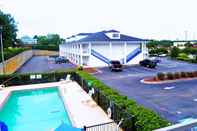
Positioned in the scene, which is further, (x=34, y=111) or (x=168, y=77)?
(x=168, y=77)

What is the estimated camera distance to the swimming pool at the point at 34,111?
16.4 metres

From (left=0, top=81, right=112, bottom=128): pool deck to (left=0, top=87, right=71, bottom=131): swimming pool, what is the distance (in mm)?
496

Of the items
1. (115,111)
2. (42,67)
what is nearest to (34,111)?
(115,111)

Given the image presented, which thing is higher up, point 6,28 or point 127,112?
point 6,28

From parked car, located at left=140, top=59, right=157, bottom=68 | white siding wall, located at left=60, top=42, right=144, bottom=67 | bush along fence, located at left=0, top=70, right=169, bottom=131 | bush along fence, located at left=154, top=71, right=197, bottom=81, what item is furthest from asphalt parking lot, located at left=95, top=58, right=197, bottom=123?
white siding wall, located at left=60, top=42, right=144, bottom=67

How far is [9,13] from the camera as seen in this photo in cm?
5356

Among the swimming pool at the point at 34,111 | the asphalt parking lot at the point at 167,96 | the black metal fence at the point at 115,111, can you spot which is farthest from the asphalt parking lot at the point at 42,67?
the black metal fence at the point at 115,111

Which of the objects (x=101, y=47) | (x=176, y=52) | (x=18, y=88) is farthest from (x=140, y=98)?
(x=176, y=52)

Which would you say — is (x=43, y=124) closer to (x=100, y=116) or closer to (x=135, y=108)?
(x=100, y=116)

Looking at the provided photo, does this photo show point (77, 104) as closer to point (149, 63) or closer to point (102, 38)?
point (149, 63)

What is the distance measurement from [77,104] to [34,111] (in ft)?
12.4

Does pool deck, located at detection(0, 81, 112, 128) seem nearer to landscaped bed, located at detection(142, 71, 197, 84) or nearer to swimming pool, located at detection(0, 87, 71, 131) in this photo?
swimming pool, located at detection(0, 87, 71, 131)

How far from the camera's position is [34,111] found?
19922 millimetres

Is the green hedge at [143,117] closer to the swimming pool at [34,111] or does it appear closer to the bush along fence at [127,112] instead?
the bush along fence at [127,112]
